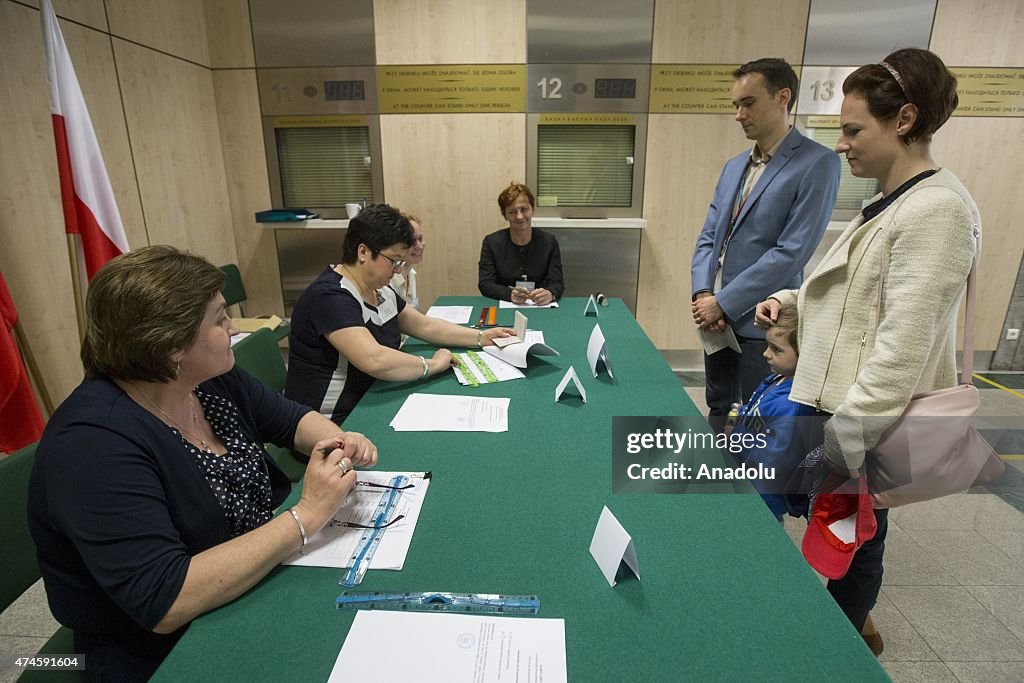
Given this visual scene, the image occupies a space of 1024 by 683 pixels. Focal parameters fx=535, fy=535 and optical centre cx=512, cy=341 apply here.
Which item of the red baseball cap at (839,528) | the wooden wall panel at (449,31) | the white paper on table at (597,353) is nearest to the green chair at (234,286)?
the wooden wall panel at (449,31)

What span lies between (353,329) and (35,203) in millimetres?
1836

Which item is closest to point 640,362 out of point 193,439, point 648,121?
point 193,439

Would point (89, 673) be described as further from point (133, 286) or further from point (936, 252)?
point (936, 252)

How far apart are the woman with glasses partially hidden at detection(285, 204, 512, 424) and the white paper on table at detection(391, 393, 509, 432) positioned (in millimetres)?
185

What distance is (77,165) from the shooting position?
234 cm

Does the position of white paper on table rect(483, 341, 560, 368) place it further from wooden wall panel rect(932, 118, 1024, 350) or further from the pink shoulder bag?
wooden wall panel rect(932, 118, 1024, 350)

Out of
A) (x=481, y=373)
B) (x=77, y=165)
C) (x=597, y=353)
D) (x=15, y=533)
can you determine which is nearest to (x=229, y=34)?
(x=77, y=165)

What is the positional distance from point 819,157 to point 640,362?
3.45 ft

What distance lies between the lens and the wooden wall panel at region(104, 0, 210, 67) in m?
3.05

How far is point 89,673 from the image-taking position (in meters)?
0.96

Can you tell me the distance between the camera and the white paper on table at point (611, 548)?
0.91m

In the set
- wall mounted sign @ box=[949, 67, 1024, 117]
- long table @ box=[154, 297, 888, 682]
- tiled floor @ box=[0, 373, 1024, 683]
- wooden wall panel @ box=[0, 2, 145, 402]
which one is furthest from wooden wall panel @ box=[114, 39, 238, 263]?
wall mounted sign @ box=[949, 67, 1024, 117]

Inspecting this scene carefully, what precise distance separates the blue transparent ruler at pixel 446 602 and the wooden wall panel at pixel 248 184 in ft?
13.0

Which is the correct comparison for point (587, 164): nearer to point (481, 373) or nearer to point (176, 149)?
point (481, 373)
